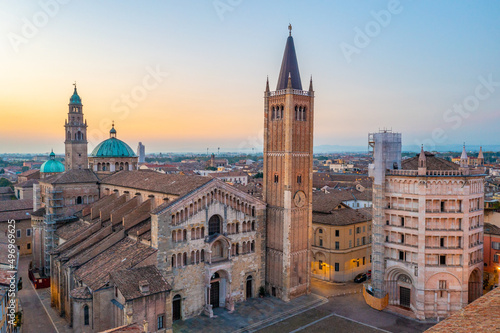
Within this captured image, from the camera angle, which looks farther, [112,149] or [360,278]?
[112,149]

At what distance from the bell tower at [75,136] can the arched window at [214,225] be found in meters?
37.3

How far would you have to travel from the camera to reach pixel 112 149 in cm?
6688

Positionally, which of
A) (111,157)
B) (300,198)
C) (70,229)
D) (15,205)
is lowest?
(70,229)

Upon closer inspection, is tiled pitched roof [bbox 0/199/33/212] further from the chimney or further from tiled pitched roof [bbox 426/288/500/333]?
tiled pitched roof [bbox 426/288/500/333]

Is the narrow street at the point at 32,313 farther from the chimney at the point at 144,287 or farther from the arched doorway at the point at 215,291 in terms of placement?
the arched doorway at the point at 215,291

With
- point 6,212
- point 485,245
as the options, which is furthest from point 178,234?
point 6,212

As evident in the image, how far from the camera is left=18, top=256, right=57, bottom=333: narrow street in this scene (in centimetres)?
3724

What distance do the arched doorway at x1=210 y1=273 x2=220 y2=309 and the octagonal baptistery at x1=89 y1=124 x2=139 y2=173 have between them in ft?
112

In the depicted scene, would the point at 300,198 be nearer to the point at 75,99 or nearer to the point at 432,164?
the point at 432,164

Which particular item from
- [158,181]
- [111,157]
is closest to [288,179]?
A: [158,181]

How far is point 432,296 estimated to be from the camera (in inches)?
1622

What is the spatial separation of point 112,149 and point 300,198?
3816cm

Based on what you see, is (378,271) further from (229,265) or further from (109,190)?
(109,190)

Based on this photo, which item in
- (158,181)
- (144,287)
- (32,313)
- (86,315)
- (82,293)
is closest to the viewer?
(144,287)
